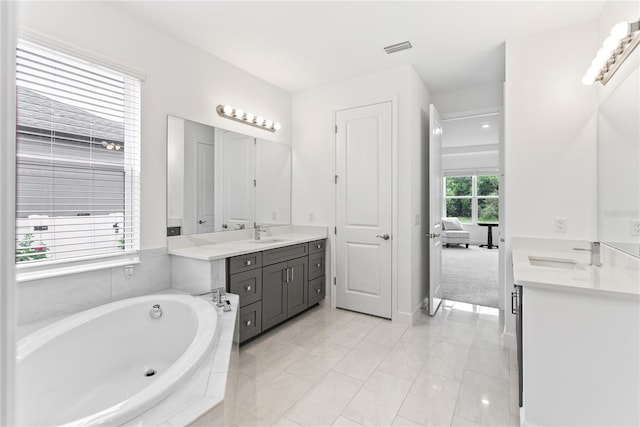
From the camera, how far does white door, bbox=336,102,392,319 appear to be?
127 inches

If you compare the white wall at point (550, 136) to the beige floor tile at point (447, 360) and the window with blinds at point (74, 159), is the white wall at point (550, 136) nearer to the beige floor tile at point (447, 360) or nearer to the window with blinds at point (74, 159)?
the beige floor tile at point (447, 360)

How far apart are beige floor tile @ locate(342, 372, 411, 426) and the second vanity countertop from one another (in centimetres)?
132

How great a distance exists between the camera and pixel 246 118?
322 centimetres

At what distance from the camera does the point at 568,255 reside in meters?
2.31

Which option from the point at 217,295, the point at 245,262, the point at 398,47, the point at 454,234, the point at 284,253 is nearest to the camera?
the point at 217,295

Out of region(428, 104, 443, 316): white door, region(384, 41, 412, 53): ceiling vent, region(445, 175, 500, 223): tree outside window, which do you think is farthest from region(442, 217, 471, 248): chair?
region(384, 41, 412, 53): ceiling vent

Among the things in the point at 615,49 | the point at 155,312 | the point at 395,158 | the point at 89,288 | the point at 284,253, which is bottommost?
the point at 155,312

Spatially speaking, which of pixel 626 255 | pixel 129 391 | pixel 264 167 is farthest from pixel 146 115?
pixel 626 255

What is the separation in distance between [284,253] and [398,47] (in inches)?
82.7

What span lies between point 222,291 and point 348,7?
220 centimetres

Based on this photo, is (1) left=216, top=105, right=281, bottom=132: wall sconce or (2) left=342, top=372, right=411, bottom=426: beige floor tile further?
(1) left=216, top=105, right=281, bottom=132: wall sconce

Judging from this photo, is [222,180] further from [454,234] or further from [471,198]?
[471,198]

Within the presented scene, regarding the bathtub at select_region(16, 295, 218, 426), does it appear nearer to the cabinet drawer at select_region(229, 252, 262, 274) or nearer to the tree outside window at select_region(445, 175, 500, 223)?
the cabinet drawer at select_region(229, 252, 262, 274)

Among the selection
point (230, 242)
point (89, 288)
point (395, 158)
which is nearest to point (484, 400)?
point (395, 158)
